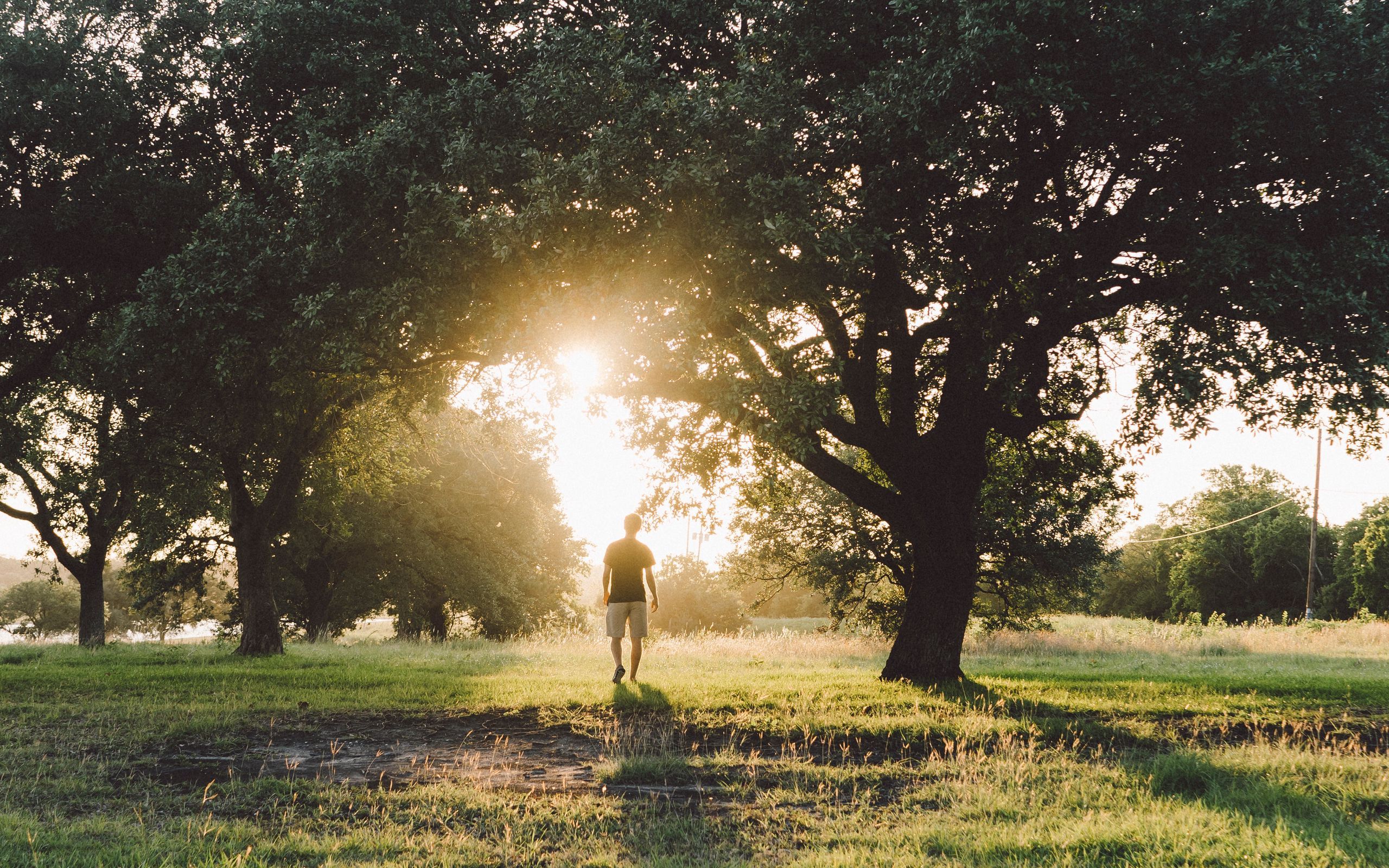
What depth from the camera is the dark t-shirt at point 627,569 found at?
11250 millimetres

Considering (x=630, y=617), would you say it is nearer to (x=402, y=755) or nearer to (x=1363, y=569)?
(x=402, y=755)

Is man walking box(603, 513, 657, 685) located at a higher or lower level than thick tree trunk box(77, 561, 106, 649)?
higher

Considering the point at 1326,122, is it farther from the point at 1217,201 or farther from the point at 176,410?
the point at 176,410

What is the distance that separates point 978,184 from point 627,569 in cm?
683

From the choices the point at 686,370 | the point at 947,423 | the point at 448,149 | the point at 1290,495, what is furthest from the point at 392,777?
the point at 1290,495

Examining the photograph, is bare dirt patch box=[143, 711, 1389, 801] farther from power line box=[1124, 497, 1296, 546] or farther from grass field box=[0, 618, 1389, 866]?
power line box=[1124, 497, 1296, 546]

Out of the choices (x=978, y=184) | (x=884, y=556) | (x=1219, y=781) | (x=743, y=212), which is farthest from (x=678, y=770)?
(x=884, y=556)

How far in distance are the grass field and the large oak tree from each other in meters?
3.55

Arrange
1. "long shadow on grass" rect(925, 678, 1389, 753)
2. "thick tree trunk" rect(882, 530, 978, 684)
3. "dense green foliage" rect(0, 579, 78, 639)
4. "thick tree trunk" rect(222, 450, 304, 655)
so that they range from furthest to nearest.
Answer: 1. "dense green foliage" rect(0, 579, 78, 639)
2. "thick tree trunk" rect(222, 450, 304, 655)
3. "thick tree trunk" rect(882, 530, 978, 684)
4. "long shadow on grass" rect(925, 678, 1389, 753)

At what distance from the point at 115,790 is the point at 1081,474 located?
14.8 metres

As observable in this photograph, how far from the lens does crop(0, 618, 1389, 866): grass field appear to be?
446 centimetres

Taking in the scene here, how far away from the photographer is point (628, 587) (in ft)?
36.9

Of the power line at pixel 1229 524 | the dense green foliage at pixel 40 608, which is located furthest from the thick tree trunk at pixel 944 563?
the dense green foliage at pixel 40 608

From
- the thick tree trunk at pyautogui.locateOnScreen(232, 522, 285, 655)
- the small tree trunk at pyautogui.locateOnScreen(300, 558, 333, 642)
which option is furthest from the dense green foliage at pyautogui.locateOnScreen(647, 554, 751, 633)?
the thick tree trunk at pyautogui.locateOnScreen(232, 522, 285, 655)
